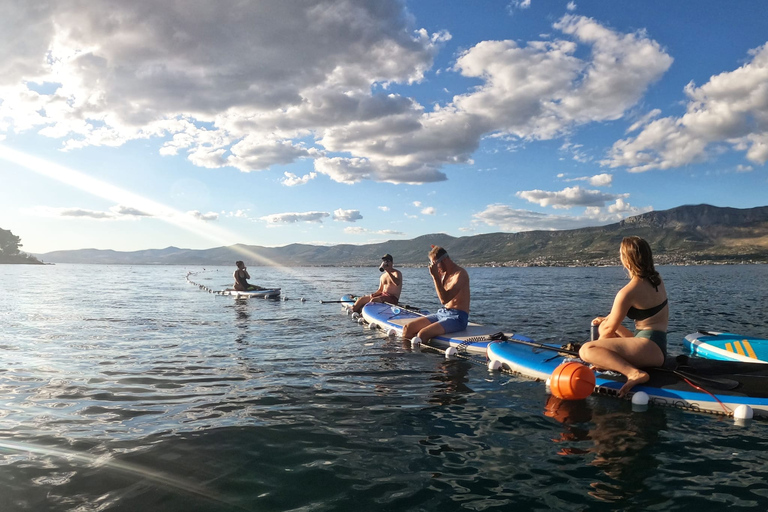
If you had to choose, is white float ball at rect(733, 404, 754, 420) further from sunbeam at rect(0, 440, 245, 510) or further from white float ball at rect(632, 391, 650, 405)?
sunbeam at rect(0, 440, 245, 510)

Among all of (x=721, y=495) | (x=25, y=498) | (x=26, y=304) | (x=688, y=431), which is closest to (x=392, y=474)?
(x=721, y=495)

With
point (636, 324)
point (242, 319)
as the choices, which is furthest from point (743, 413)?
point (242, 319)

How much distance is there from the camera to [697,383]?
28.9 ft

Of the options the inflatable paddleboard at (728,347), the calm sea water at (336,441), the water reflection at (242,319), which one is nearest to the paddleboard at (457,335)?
the calm sea water at (336,441)

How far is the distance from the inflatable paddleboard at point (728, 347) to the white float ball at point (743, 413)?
5.37 metres

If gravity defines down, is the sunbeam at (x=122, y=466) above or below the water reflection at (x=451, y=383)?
above

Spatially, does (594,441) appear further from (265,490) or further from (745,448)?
(265,490)

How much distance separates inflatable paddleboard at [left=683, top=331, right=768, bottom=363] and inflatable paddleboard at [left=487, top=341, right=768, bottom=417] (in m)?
3.04

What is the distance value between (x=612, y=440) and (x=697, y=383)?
2987 millimetres

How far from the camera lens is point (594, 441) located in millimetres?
7148

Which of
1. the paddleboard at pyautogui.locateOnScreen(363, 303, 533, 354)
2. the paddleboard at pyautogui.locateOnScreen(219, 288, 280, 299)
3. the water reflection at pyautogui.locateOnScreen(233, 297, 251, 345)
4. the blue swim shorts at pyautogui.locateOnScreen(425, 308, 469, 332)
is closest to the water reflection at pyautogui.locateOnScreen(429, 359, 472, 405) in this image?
the paddleboard at pyautogui.locateOnScreen(363, 303, 533, 354)

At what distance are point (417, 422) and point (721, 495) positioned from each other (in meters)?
4.34

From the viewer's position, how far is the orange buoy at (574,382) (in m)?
8.88

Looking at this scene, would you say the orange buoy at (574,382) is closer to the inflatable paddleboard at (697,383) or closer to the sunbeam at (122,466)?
the inflatable paddleboard at (697,383)
